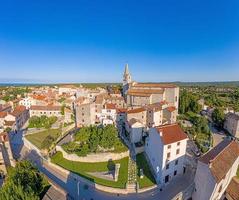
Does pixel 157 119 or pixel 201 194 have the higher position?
pixel 157 119

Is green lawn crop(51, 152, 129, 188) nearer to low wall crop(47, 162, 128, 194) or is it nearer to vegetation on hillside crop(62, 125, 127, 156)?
low wall crop(47, 162, 128, 194)

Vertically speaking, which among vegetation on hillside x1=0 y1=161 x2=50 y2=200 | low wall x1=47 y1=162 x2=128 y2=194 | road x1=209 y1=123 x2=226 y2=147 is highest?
vegetation on hillside x1=0 y1=161 x2=50 y2=200

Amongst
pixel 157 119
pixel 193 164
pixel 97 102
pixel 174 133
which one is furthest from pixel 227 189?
pixel 97 102

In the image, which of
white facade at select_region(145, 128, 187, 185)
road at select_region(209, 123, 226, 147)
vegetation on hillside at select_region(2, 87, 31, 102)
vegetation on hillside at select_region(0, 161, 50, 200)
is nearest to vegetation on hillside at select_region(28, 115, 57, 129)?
vegetation on hillside at select_region(0, 161, 50, 200)

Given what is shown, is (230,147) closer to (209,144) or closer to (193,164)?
(193,164)

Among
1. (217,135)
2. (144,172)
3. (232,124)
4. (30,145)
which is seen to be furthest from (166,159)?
(232,124)
